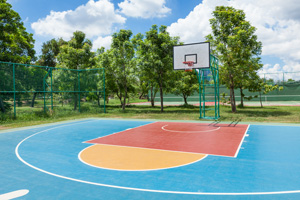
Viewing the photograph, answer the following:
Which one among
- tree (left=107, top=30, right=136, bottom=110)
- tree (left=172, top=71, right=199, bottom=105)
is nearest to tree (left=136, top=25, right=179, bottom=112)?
tree (left=107, top=30, right=136, bottom=110)

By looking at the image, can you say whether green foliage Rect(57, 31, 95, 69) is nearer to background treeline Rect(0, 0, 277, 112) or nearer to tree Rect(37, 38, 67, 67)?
background treeline Rect(0, 0, 277, 112)

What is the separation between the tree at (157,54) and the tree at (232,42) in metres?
3.40

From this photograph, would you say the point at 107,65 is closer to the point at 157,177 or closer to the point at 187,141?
the point at 187,141

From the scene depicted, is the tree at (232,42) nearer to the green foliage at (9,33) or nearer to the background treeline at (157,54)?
the background treeline at (157,54)

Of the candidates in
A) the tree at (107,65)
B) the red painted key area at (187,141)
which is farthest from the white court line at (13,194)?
the tree at (107,65)

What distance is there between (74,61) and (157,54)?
30.0 feet

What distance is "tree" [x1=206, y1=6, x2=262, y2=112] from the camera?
51.6 feet

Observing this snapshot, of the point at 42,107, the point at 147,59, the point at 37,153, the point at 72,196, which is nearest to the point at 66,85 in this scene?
the point at 42,107

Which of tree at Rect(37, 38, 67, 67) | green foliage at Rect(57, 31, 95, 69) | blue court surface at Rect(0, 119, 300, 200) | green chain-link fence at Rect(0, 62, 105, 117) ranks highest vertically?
tree at Rect(37, 38, 67, 67)

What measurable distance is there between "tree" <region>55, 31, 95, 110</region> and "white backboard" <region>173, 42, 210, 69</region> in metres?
8.87

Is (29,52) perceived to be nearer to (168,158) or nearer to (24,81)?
(24,81)

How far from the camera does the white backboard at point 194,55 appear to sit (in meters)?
13.4

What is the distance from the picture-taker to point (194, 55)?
1375 cm

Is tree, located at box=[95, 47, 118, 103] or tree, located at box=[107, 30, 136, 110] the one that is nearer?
tree, located at box=[107, 30, 136, 110]
